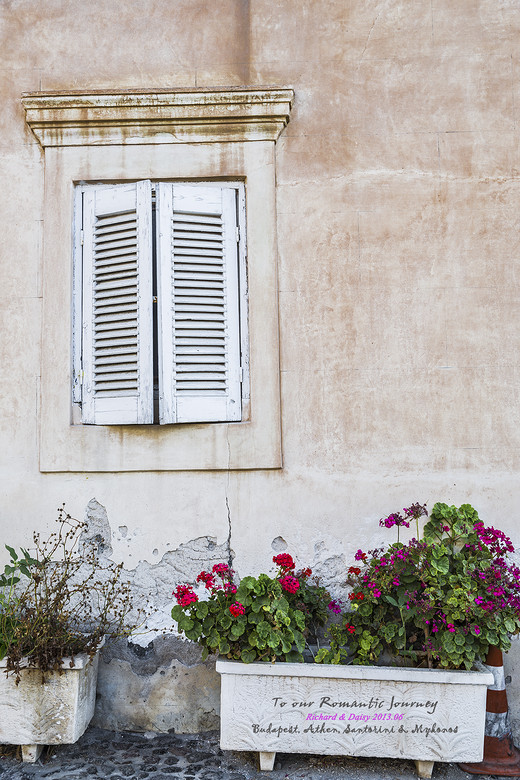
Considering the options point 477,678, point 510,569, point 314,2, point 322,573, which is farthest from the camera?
point 314,2

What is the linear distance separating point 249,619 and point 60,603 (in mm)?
990

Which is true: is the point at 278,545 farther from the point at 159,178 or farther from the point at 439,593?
the point at 159,178

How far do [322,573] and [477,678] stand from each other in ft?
3.17

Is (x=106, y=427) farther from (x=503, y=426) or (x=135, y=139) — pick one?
(x=503, y=426)

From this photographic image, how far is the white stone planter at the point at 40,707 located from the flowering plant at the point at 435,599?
4.05 feet

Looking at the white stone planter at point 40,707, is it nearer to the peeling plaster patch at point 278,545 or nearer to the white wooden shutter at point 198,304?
the peeling plaster patch at point 278,545

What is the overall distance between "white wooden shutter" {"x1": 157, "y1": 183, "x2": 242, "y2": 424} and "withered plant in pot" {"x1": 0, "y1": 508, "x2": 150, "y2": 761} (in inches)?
36.6

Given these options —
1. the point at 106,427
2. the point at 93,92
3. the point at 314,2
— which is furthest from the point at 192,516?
the point at 314,2

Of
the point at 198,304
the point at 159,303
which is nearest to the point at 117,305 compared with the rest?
the point at 159,303

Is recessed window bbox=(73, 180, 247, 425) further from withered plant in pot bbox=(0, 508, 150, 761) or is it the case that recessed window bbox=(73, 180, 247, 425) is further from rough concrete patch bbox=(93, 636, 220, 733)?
rough concrete patch bbox=(93, 636, 220, 733)

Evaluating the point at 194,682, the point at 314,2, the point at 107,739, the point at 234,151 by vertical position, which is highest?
the point at 314,2

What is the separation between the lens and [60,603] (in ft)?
11.6

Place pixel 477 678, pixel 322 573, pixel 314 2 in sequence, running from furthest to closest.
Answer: pixel 314 2 → pixel 322 573 → pixel 477 678

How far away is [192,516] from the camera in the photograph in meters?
3.88
